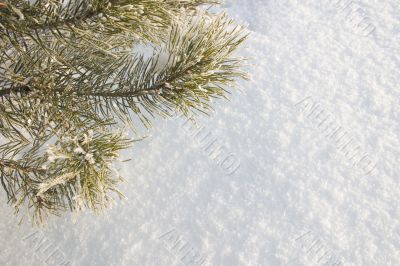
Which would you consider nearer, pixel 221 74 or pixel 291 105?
pixel 221 74

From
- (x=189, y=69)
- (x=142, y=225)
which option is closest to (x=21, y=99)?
(x=189, y=69)

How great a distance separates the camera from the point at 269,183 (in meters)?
1.60

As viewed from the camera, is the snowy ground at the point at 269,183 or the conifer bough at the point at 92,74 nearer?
the conifer bough at the point at 92,74

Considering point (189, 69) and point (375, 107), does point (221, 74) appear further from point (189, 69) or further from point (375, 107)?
point (375, 107)

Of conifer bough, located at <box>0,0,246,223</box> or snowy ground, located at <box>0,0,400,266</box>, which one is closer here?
conifer bough, located at <box>0,0,246,223</box>

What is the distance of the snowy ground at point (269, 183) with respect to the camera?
147 centimetres

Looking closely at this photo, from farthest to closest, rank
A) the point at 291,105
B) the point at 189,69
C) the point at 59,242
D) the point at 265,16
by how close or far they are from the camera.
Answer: the point at 265,16 < the point at 291,105 < the point at 59,242 < the point at 189,69

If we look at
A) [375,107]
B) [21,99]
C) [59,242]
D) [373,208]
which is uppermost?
[21,99]

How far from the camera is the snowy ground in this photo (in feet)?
4.84

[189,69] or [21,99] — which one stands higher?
[21,99]

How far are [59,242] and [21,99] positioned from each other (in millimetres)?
732

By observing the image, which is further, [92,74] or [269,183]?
[269,183]

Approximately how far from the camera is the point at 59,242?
1516 millimetres

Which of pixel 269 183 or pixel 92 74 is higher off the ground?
pixel 92 74
